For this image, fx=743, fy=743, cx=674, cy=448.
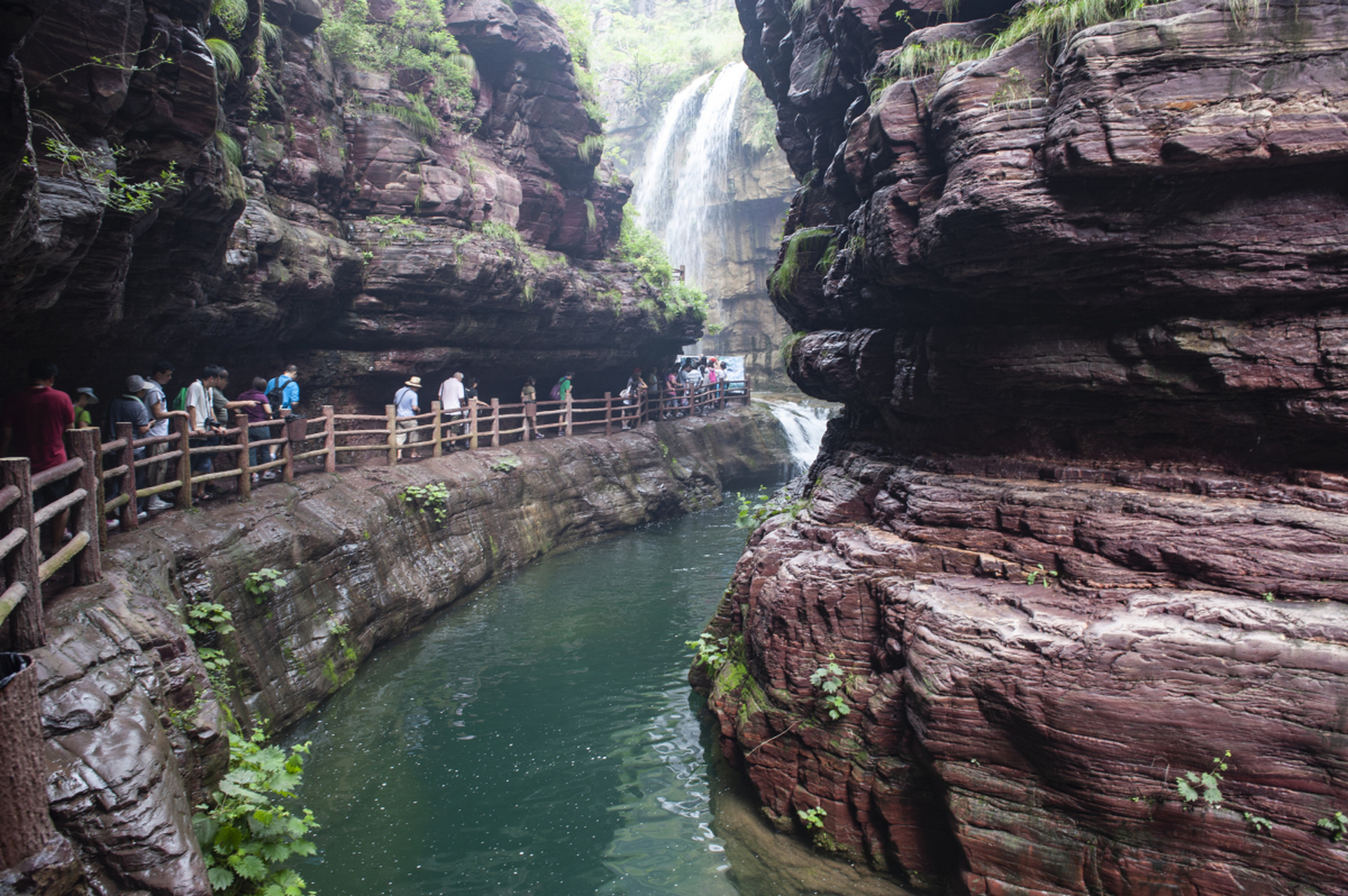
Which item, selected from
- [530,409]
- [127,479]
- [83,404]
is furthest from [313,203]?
[127,479]

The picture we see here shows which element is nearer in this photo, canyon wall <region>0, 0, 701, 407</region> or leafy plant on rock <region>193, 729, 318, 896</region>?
leafy plant on rock <region>193, 729, 318, 896</region>

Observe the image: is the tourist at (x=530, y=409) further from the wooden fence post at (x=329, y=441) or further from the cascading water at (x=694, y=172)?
the cascading water at (x=694, y=172)

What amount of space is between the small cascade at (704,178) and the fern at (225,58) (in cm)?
2500

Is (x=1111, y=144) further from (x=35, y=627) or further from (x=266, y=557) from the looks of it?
(x=266, y=557)

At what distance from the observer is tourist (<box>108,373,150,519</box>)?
26.1 ft

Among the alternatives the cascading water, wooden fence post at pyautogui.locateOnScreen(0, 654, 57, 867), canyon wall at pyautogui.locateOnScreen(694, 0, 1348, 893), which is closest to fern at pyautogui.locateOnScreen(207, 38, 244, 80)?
canyon wall at pyautogui.locateOnScreen(694, 0, 1348, 893)

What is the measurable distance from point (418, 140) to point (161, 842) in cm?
1463

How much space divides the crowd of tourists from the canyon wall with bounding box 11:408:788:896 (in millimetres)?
679

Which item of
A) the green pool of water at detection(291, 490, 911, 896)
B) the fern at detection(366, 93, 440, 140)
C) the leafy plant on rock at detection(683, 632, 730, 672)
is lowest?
the green pool of water at detection(291, 490, 911, 896)

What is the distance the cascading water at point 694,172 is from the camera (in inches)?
1265

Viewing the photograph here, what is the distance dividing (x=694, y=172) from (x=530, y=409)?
20343mm

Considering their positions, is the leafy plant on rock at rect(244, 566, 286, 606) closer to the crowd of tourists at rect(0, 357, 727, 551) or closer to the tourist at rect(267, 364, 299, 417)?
the crowd of tourists at rect(0, 357, 727, 551)

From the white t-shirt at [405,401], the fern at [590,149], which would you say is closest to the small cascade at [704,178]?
the fern at [590,149]

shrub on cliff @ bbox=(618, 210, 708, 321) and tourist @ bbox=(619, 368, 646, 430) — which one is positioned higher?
shrub on cliff @ bbox=(618, 210, 708, 321)
